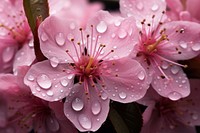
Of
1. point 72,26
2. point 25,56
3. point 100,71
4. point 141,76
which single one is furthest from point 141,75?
point 25,56

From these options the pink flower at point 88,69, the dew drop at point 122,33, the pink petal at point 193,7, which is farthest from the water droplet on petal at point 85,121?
the pink petal at point 193,7

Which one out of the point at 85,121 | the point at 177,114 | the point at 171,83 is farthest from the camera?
the point at 177,114

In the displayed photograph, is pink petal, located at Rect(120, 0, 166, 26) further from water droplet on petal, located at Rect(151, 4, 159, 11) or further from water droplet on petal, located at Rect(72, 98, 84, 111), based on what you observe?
water droplet on petal, located at Rect(72, 98, 84, 111)

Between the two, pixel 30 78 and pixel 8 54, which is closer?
pixel 30 78

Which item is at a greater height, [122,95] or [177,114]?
[122,95]

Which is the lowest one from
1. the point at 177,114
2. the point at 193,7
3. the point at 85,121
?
the point at 177,114

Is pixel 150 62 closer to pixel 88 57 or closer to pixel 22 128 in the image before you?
pixel 88 57

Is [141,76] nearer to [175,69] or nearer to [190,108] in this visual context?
[175,69]

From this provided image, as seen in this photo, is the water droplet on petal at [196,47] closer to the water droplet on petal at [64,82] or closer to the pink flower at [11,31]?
the water droplet on petal at [64,82]
